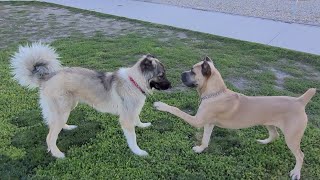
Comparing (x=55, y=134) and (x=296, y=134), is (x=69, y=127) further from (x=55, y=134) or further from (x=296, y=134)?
(x=296, y=134)

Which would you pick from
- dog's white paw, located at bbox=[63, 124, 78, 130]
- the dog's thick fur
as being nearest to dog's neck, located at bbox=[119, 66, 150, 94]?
the dog's thick fur

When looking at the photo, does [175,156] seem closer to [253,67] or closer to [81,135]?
[81,135]

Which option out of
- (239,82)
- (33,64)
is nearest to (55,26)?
(239,82)

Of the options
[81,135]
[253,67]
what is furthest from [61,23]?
[81,135]

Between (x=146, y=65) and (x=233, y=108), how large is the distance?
→ 43.2 inches

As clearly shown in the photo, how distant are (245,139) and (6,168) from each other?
281 cm

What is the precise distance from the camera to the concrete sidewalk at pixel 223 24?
8.83m

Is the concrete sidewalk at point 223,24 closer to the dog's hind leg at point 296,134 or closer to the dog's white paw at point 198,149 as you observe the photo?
the dog's hind leg at point 296,134

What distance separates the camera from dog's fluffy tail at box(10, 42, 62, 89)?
4176mm

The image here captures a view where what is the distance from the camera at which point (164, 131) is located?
15.8 feet

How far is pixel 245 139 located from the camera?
4.65 metres

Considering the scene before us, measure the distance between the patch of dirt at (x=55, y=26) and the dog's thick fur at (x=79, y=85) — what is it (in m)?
4.91

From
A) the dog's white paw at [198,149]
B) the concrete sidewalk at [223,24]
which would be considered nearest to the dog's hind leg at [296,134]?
the dog's white paw at [198,149]

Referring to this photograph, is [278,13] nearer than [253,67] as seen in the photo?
No
